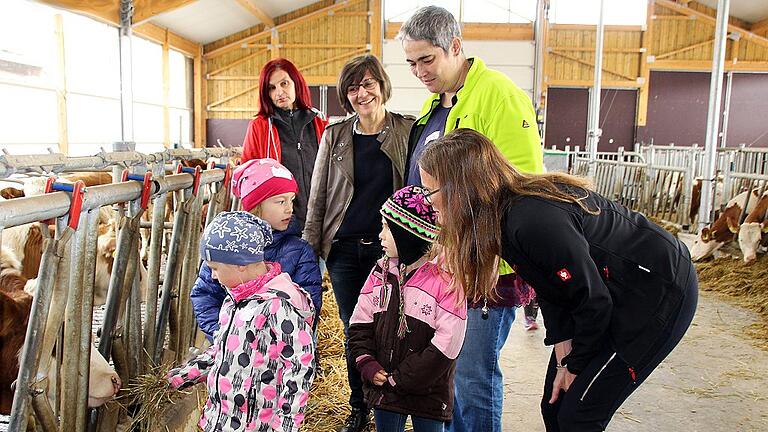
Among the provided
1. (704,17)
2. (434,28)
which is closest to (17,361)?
(434,28)

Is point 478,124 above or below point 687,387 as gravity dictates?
above

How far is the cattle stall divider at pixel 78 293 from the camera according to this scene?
175 cm

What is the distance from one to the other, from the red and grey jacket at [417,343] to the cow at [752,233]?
6.24 m

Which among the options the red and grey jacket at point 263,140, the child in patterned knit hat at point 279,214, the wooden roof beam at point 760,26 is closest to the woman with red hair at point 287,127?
the red and grey jacket at point 263,140

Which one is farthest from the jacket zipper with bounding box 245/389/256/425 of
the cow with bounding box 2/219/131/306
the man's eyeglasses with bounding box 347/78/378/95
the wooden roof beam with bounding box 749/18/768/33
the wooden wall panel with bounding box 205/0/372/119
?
the wooden roof beam with bounding box 749/18/768/33

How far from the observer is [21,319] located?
2.14 meters

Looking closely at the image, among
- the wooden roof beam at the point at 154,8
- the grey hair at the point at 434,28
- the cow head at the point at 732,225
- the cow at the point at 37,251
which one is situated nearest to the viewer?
the grey hair at the point at 434,28

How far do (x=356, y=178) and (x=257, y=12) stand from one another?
633 inches

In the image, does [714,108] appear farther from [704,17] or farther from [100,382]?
[704,17]

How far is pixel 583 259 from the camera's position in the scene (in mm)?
1555

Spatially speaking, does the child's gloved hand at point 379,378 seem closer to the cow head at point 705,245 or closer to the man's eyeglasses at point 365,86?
the man's eyeglasses at point 365,86

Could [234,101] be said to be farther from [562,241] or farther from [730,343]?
[562,241]

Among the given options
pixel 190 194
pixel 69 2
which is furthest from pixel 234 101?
pixel 190 194

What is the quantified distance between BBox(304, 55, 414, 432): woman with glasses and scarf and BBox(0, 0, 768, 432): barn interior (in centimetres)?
72
